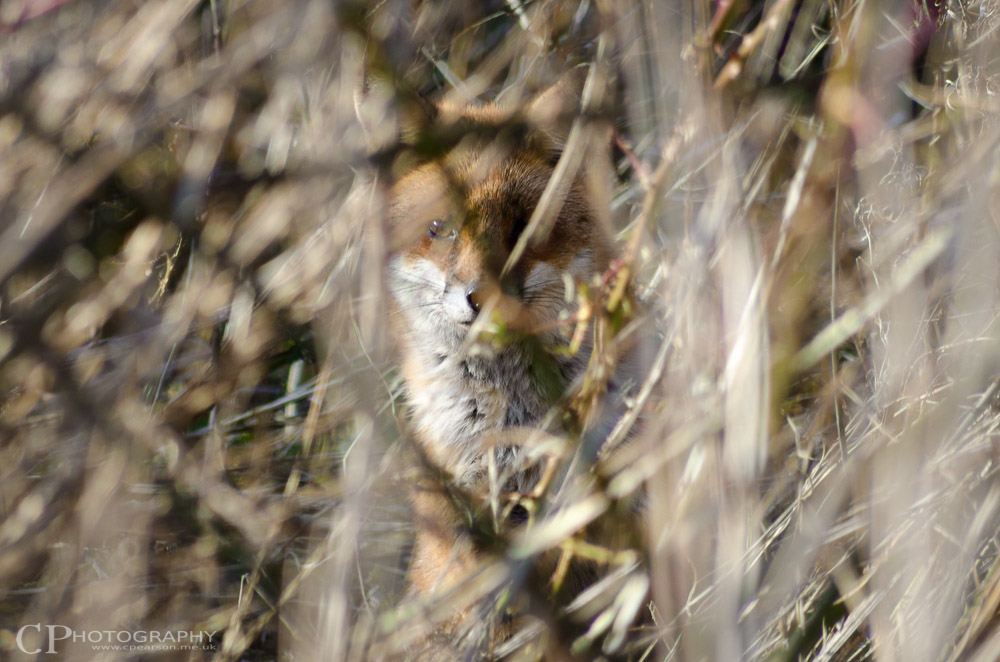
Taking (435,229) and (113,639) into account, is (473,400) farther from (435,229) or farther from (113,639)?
(113,639)

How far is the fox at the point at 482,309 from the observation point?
6.39 feet

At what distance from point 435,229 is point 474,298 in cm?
42

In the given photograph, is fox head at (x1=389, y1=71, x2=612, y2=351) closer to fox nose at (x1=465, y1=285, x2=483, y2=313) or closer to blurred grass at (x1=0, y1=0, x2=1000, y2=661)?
fox nose at (x1=465, y1=285, x2=483, y2=313)

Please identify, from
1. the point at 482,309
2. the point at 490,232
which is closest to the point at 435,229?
the point at 490,232

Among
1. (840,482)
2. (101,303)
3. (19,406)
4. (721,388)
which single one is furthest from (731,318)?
(19,406)

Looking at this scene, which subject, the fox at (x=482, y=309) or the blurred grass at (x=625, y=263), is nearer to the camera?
the blurred grass at (x=625, y=263)

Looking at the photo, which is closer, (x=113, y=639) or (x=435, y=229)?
(x=113, y=639)

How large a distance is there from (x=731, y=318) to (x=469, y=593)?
0.74 metres

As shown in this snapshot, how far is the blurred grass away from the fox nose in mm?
368

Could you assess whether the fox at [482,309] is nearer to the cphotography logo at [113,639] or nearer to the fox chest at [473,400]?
the fox chest at [473,400]

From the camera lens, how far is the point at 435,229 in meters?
2.33

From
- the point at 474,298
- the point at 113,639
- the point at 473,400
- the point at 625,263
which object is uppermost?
the point at 625,263

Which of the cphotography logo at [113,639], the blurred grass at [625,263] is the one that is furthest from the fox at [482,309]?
the cphotography logo at [113,639]

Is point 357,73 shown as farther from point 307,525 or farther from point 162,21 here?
point 307,525
